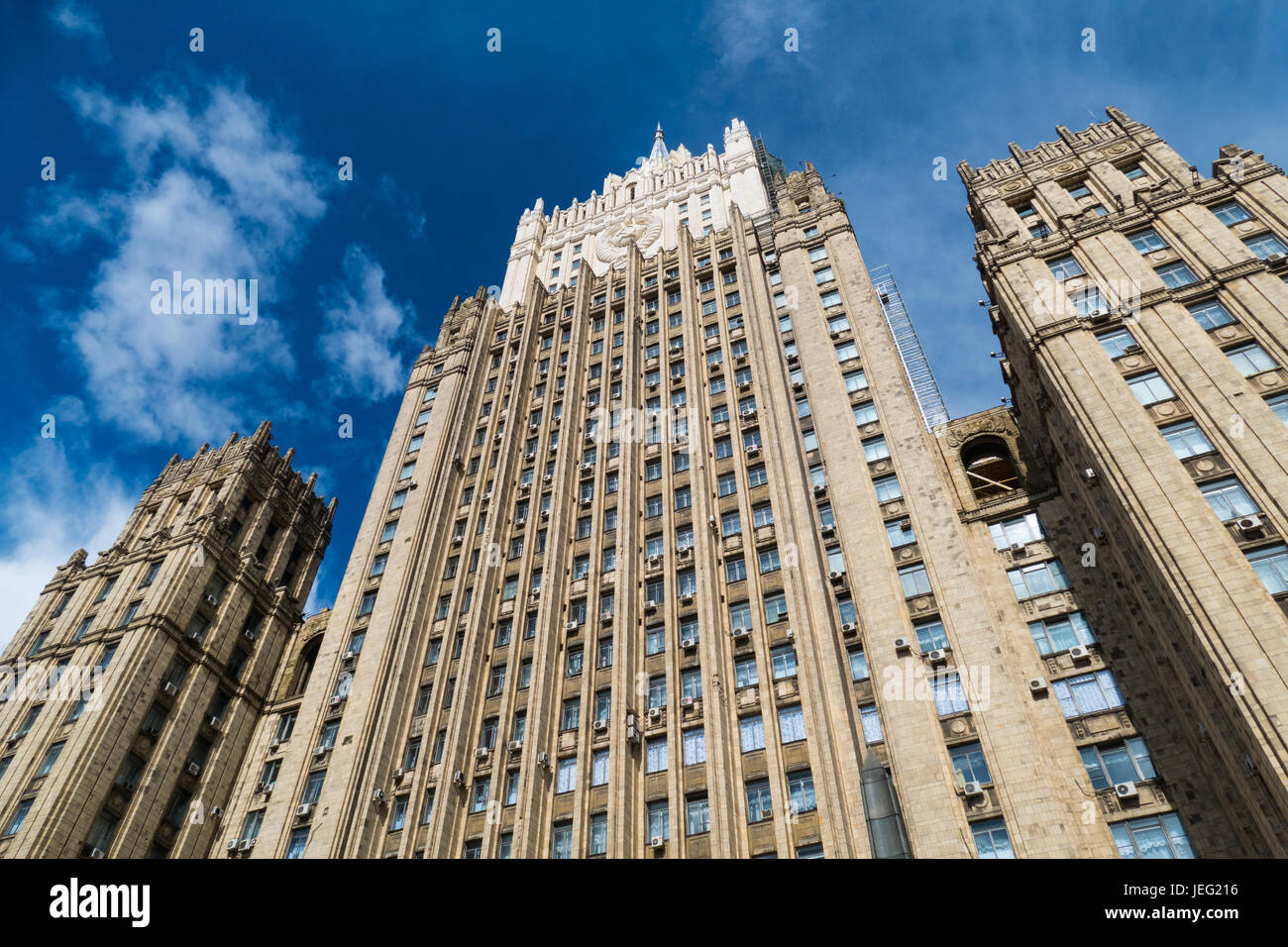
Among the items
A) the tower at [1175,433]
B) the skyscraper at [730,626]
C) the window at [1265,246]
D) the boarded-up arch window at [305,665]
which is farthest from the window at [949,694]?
the boarded-up arch window at [305,665]

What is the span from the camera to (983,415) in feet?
144

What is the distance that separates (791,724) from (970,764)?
637 cm

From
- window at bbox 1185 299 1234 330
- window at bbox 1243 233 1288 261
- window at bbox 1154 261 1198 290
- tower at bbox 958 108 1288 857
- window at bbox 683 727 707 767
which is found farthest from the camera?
window at bbox 1154 261 1198 290

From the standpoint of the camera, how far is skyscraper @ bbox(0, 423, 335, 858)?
39.8 m

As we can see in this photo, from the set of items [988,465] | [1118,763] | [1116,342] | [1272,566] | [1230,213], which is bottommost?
[1118,763]

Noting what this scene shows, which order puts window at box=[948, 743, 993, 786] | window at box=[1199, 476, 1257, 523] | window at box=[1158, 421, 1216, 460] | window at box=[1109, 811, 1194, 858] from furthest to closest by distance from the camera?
window at box=[1158, 421, 1216, 460]
window at box=[948, 743, 993, 786]
window at box=[1199, 476, 1257, 523]
window at box=[1109, 811, 1194, 858]

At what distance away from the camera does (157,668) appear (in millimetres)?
45250

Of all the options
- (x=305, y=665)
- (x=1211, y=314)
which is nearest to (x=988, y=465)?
(x=1211, y=314)

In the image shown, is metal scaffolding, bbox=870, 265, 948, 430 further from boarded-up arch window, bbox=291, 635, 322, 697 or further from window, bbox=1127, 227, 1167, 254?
boarded-up arch window, bbox=291, 635, 322, 697

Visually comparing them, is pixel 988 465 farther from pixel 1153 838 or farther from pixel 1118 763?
pixel 1153 838

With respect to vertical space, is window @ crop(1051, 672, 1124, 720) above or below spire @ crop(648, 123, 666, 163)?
below

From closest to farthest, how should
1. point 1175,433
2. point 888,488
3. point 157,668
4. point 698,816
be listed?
1. point 1175,433
2. point 698,816
3. point 888,488
4. point 157,668

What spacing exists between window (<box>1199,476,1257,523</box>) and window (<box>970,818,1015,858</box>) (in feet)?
37.6

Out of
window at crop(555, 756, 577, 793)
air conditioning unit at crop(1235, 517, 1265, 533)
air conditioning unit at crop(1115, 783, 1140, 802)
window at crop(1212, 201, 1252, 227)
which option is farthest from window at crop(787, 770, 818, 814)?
window at crop(1212, 201, 1252, 227)
